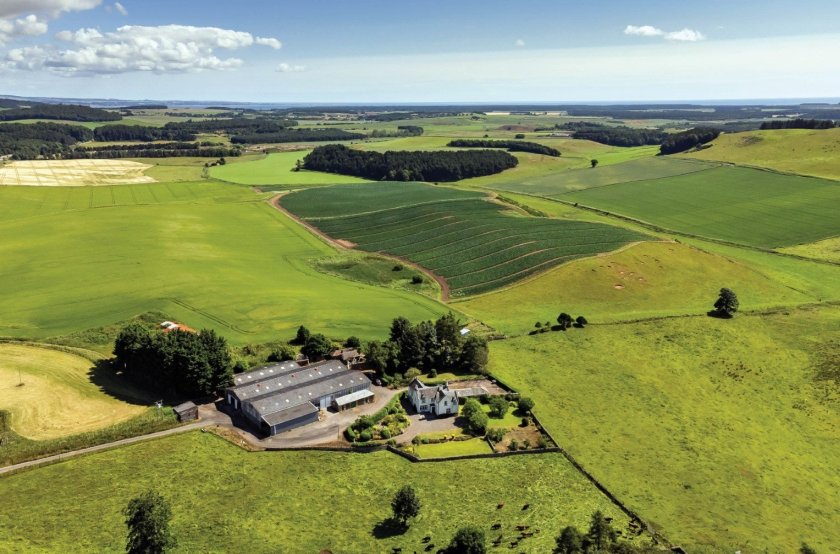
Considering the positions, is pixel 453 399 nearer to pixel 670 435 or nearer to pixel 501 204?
pixel 670 435

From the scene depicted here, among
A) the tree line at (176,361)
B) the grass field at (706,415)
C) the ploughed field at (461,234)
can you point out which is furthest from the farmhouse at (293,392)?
the ploughed field at (461,234)

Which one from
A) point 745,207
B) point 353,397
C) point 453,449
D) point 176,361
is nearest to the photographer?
point 453,449

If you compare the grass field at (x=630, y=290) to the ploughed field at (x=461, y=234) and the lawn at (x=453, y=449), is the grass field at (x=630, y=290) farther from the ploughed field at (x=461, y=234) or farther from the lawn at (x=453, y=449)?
the lawn at (x=453, y=449)

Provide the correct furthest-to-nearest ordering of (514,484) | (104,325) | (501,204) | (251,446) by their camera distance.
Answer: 1. (501,204)
2. (104,325)
3. (251,446)
4. (514,484)

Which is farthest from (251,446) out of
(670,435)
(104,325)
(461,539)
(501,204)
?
(501,204)

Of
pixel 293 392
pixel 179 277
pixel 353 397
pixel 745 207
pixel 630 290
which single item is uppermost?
pixel 745 207

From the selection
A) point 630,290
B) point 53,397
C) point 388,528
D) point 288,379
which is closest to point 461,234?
point 630,290

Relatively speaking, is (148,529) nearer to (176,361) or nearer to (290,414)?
(290,414)
